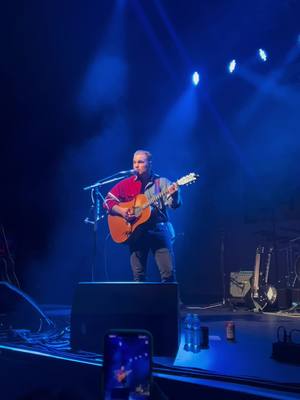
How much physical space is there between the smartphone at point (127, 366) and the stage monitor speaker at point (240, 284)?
15.8ft

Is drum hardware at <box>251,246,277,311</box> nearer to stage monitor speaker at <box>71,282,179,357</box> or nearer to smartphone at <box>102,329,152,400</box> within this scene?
stage monitor speaker at <box>71,282,179,357</box>

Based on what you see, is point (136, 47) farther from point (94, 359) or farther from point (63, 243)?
point (94, 359)

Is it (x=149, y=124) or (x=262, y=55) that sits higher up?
(x=262, y=55)

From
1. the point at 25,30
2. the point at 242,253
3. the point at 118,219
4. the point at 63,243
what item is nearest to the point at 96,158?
the point at 63,243

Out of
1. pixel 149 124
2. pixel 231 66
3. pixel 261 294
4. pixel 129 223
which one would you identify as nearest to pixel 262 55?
pixel 231 66

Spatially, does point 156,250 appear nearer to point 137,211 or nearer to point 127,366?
point 137,211

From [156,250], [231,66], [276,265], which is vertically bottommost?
[276,265]

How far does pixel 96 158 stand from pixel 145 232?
3.18m

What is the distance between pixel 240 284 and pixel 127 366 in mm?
5065

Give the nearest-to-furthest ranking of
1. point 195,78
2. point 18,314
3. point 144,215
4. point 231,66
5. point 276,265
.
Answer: point 18,314, point 144,215, point 276,265, point 231,66, point 195,78

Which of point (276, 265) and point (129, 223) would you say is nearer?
point (129, 223)

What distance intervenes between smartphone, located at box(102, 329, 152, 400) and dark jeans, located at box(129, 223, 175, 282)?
226 cm

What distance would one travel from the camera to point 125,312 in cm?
288

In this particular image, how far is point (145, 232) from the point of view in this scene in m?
4.54
